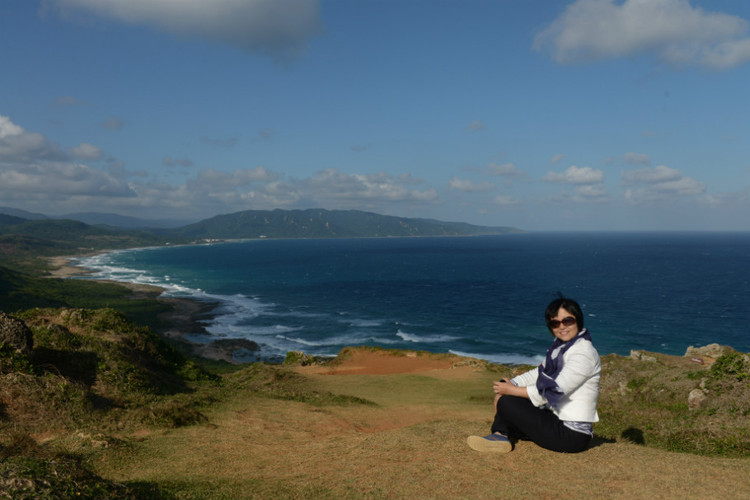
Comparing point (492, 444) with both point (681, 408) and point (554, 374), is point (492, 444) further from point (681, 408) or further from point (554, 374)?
point (681, 408)

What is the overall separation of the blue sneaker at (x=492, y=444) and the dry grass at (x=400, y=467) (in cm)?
13

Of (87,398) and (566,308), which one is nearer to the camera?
(566,308)

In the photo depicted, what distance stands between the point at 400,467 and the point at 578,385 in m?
3.38

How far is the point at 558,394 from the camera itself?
21.2ft

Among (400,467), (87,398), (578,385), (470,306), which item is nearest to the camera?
(578,385)

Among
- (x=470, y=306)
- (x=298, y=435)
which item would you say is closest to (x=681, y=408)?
(x=298, y=435)

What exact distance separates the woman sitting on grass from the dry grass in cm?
36

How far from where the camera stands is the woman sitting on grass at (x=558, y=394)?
20.9 feet

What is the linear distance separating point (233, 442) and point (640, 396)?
17.0 metres

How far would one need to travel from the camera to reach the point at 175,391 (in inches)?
642

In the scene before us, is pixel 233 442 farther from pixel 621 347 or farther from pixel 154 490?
pixel 621 347

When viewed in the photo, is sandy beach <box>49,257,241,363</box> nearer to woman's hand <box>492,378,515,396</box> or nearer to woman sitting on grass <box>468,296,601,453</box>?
woman sitting on grass <box>468,296,601,453</box>

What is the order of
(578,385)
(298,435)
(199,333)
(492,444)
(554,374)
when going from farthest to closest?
(199,333) < (298,435) < (492,444) < (554,374) < (578,385)

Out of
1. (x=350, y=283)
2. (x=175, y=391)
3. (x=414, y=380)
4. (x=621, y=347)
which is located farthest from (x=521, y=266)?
(x=175, y=391)
